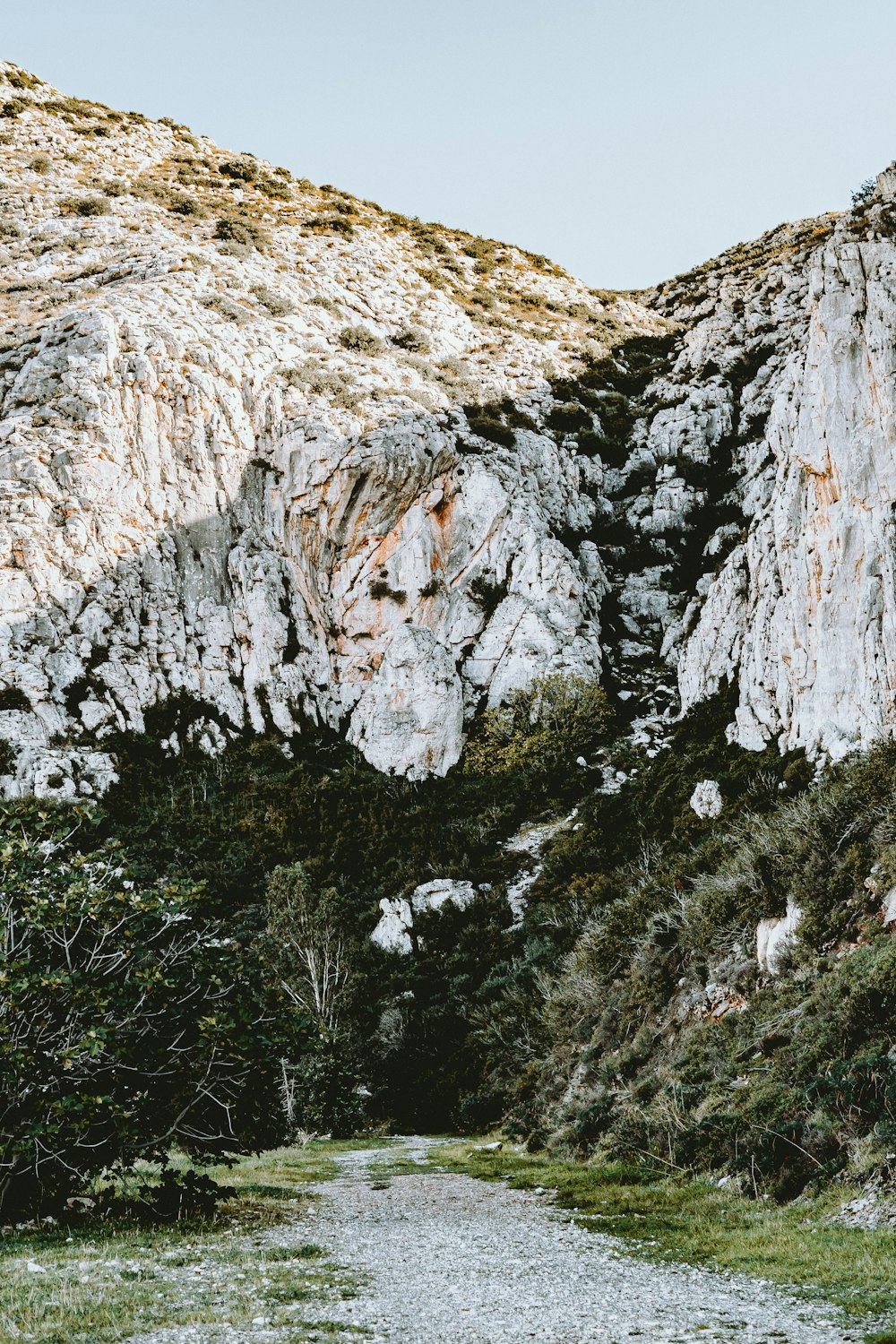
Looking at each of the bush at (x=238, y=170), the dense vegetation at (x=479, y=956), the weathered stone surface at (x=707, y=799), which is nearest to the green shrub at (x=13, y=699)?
the dense vegetation at (x=479, y=956)

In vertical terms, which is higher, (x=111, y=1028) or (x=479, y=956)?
(x=111, y=1028)

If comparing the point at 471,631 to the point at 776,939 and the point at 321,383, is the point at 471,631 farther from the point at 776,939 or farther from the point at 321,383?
the point at 776,939

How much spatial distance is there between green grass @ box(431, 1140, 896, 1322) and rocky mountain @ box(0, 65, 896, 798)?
66.2 ft

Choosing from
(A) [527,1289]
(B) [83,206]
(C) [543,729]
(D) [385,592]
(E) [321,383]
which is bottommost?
(A) [527,1289]

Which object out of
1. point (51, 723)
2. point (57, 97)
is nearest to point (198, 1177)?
point (51, 723)

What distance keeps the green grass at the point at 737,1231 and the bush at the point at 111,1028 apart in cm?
541

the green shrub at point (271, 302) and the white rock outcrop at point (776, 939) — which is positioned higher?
the green shrub at point (271, 302)

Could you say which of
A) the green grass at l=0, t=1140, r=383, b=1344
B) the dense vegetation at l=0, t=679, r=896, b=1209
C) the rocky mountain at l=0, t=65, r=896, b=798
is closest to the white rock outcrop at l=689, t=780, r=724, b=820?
the dense vegetation at l=0, t=679, r=896, b=1209

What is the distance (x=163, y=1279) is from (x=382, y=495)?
5001 centimetres

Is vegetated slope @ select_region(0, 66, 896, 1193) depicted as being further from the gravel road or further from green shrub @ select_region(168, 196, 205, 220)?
the gravel road

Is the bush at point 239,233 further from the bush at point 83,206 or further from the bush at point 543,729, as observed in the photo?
the bush at point 543,729

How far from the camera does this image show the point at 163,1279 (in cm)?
828

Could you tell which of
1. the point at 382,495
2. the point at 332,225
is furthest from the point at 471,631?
the point at 332,225

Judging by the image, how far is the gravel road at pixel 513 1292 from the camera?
6555 mm
